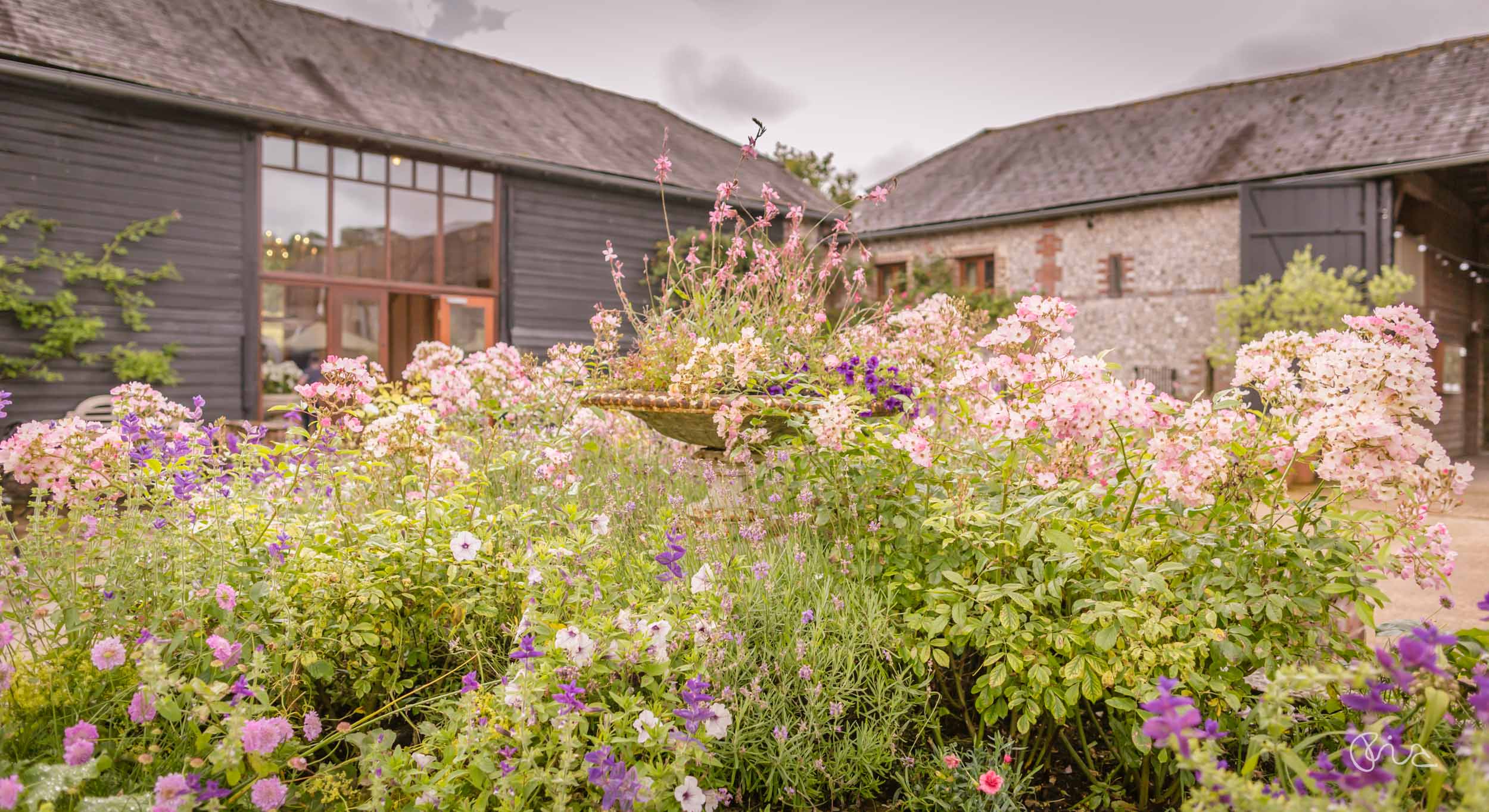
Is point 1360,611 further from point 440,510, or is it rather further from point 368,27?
point 368,27

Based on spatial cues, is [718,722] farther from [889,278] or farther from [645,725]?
[889,278]

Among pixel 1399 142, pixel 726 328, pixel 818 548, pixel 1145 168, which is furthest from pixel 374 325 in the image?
pixel 1399 142

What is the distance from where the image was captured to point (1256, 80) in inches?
543

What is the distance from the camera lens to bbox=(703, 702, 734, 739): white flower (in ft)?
5.80

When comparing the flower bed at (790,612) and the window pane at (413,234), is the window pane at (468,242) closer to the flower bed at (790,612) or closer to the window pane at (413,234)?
the window pane at (413,234)

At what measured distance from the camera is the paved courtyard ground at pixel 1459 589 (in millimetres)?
3883

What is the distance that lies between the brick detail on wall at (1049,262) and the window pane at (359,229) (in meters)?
10.3

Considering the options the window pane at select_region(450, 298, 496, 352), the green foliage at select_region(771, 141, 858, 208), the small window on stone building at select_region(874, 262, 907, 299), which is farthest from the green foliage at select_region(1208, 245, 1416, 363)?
the green foliage at select_region(771, 141, 858, 208)

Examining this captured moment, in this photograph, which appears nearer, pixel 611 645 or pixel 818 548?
pixel 611 645

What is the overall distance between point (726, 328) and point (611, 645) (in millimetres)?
1885

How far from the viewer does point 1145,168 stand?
1338cm

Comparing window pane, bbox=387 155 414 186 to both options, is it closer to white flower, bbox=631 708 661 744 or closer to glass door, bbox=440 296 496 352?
glass door, bbox=440 296 496 352

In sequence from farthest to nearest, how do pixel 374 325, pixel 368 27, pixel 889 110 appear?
pixel 889 110, pixel 368 27, pixel 374 325

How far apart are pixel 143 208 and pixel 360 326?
2.49 metres
